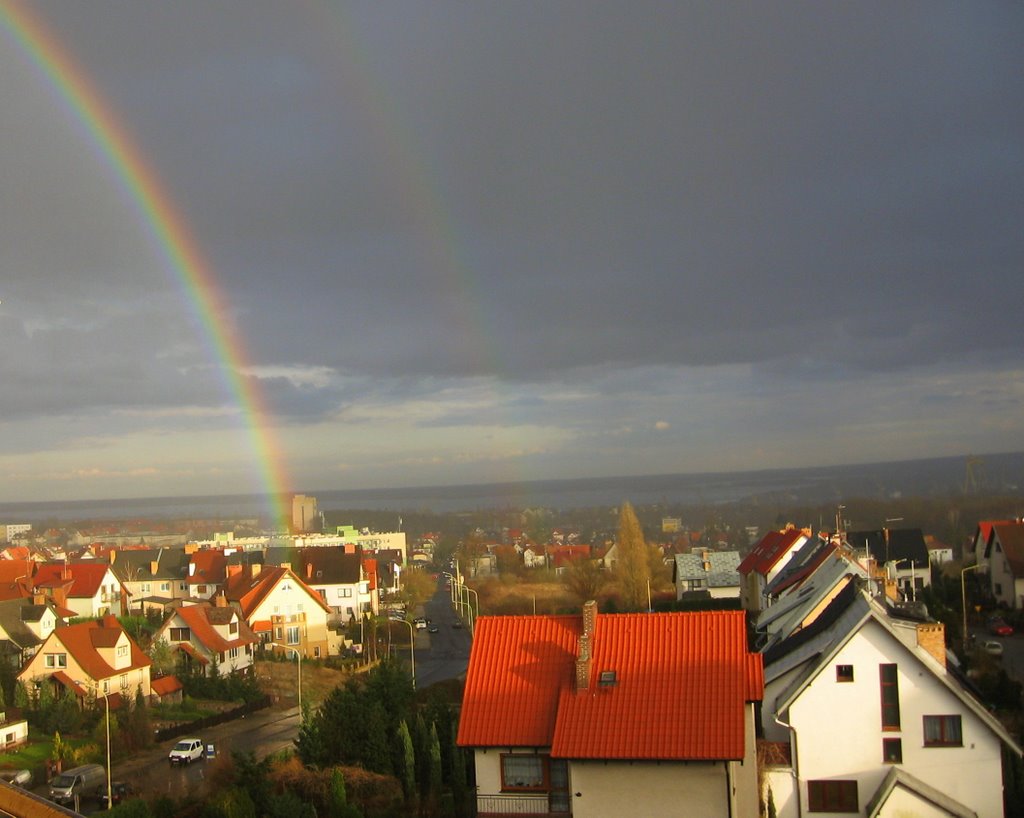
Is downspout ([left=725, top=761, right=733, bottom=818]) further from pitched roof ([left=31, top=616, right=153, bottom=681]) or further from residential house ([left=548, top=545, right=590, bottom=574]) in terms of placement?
residential house ([left=548, top=545, right=590, bottom=574])

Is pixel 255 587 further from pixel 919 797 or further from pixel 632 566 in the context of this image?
pixel 919 797

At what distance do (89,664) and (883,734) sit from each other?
29560 millimetres

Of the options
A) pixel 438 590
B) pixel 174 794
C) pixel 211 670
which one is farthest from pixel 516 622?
pixel 438 590

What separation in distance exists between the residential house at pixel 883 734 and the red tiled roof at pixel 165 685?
91.8 feet

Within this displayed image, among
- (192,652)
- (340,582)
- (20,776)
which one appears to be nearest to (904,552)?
(340,582)

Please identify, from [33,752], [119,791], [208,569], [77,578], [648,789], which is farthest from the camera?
[208,569]

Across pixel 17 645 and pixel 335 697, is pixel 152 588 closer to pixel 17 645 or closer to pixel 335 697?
pixel 17 645

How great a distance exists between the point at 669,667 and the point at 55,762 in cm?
1977

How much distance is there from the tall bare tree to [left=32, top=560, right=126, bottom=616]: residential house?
1253 inches

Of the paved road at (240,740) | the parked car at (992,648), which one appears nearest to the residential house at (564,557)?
the paved road at (240,740)

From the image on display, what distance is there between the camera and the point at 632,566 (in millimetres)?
70125

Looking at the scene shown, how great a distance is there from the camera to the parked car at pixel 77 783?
2597 cm

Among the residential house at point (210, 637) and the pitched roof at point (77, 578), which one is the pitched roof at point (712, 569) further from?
the pitched roof at point (77, 578)

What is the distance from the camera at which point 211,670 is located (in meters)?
43.4
